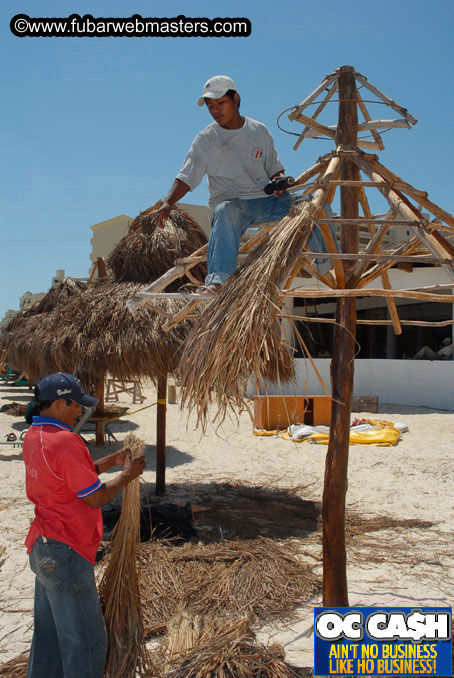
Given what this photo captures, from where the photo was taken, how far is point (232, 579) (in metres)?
3.94

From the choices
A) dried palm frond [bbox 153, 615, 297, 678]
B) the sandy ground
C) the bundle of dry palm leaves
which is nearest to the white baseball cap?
the sandy ground

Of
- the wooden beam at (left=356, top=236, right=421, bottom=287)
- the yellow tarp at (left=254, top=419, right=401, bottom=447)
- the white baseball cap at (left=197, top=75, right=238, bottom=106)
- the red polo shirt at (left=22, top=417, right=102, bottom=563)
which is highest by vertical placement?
the white baseball cap at (left=197, top=75, right=238, bottom=106)

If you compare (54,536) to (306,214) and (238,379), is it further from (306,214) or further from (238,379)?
(306,214)

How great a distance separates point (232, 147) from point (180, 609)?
3.03 metres

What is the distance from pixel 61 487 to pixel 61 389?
44 cm

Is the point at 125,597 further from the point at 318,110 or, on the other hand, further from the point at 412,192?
the point at 318,110

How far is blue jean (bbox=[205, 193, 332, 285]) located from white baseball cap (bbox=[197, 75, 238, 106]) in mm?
573

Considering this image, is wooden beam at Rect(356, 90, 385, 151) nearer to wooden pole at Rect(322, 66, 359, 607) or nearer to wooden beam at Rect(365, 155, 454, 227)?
wooden beam at Rect(365, 155, 454, 227)

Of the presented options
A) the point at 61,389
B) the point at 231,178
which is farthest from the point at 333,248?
the point at 61,389

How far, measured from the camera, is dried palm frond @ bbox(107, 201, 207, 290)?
22.1 ft

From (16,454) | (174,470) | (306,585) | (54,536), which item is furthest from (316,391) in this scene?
(54,536)

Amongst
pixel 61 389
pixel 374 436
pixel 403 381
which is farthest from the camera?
pixel 403 381

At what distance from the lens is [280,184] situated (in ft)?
Result: 9.83

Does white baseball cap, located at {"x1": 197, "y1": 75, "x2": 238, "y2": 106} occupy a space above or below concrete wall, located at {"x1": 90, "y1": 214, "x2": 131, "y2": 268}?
below
